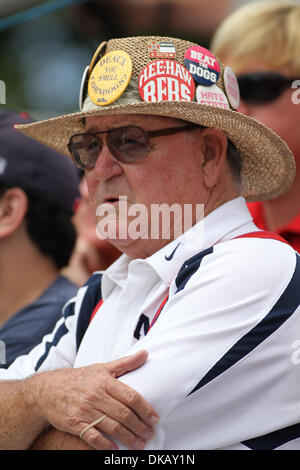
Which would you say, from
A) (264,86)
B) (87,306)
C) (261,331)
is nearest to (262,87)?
(264,86)

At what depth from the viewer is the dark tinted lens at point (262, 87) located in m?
3.27

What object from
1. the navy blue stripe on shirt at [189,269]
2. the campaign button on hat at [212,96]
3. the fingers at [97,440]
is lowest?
the fingers at [97,440]

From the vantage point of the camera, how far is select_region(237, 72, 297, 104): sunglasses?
327cm

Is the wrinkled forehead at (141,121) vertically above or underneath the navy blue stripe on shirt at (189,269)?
above

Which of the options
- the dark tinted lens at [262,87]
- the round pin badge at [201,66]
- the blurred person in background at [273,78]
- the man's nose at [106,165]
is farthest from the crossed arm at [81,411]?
the dark tinted lens at [262,87]

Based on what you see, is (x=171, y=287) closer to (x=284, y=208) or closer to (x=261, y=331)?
(x=261, y=331)

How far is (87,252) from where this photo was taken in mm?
4785

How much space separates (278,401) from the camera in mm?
1898

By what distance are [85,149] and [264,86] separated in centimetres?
122

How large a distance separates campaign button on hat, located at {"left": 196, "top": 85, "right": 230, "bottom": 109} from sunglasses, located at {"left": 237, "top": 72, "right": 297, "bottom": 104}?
1.01 metres

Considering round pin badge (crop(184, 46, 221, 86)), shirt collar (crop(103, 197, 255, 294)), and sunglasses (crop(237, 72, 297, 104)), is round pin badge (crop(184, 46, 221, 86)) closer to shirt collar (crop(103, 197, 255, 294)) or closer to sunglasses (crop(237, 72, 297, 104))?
shirt collar (crop(103, 197, 255, 294))

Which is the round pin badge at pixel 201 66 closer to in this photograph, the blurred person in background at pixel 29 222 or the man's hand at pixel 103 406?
the man's hand at pixel 103 406

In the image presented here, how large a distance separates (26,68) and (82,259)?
316cm
